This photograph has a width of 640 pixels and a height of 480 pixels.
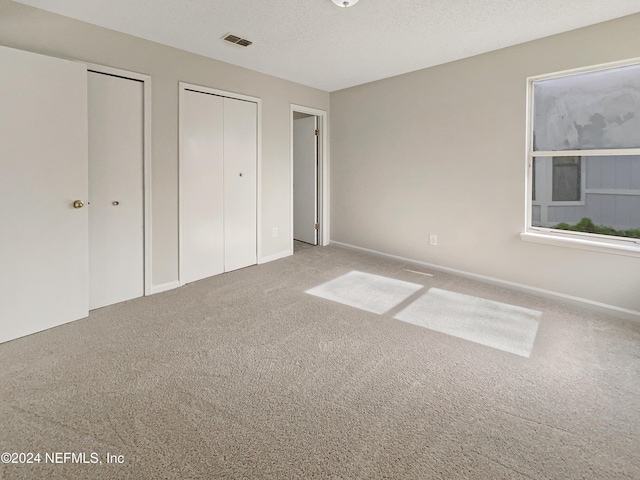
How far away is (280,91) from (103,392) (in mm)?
3945

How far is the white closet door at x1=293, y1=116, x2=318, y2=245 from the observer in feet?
17.6

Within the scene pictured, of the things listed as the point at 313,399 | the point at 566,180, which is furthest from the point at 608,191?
the point at 313,399

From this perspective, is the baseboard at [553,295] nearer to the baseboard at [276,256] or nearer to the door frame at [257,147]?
the baseboard at [276,256]

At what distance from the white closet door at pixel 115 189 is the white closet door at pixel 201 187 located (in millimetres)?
451

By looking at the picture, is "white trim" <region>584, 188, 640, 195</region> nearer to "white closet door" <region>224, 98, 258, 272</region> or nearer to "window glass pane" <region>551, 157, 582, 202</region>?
"window glass pane" <region>551, 157, 582, 202</region>

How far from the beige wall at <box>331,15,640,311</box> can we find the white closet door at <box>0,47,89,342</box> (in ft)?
11.0

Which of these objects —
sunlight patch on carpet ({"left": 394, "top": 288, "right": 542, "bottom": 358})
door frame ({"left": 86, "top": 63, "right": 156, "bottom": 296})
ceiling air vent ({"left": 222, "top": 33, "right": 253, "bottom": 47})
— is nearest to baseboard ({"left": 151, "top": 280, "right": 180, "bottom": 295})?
door frame ({"left": 86, "top": 63, "right": 156, "bottom": 296})

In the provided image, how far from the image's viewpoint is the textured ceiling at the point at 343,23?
8.32ft

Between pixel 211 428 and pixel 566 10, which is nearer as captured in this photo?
pixel 211 428

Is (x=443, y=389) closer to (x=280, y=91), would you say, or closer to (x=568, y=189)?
(x=568, y=189)

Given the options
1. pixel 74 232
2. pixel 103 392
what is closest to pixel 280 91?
pixel 74 232

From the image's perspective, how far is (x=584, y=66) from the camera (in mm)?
2904

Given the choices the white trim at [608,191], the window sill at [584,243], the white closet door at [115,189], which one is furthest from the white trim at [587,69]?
the white closet door at [115,189]

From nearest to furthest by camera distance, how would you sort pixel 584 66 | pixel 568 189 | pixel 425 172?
pixel 584 66
pixel 568 189
pixel 425 172
